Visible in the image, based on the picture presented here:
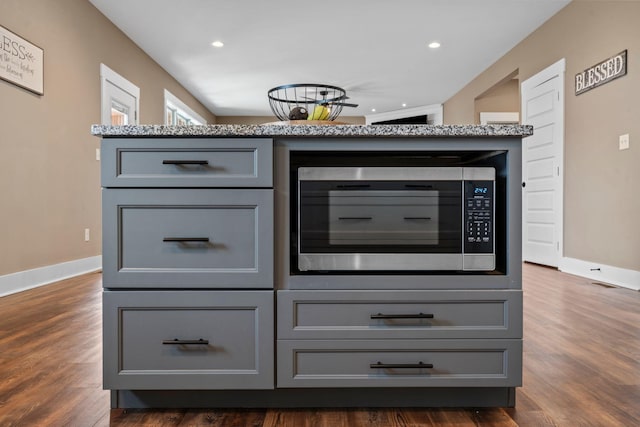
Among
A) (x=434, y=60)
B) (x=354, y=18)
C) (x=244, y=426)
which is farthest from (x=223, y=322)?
(x=434, y=60)

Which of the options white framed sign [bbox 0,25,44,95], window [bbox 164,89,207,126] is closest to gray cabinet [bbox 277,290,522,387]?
white framed sign [bbox 0,25,44,95]

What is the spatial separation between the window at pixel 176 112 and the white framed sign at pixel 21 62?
2.88 m

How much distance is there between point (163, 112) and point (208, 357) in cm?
559

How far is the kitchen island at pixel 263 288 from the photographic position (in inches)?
46.0

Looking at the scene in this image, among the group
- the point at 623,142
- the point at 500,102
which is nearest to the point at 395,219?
the point at 623,142

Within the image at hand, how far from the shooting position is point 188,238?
118 centimetres

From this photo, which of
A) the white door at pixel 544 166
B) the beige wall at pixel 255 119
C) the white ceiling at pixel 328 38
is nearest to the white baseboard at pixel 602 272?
the white door at pixel 544 166

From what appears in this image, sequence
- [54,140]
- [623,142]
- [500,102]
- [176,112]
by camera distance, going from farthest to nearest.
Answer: [176,112], [500,102], [54,140], [623,142]

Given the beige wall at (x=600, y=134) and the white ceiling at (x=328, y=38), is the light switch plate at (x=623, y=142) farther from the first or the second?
the white ceiling at (x=328, y=38)

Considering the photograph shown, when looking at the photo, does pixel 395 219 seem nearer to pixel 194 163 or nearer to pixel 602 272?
pixel 194 163

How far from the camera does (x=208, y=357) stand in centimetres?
119

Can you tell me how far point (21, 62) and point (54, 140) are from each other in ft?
2.12

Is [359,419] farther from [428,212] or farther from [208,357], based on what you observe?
[428,212]

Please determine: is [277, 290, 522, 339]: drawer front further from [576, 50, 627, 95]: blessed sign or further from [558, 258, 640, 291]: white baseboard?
[576, 50, 627, 95]: blessed sign
